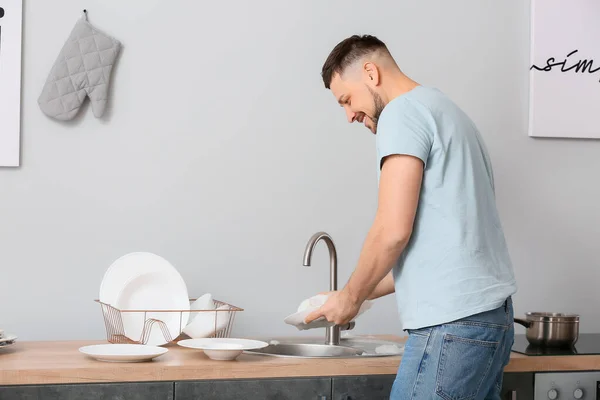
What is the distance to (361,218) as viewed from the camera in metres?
2.52

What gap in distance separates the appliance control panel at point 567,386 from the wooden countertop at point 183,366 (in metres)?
0.02

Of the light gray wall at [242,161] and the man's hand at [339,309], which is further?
the light gray wall at [242,161]

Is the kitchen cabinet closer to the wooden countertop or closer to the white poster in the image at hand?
the wooden countertop

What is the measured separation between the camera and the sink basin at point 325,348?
2.08 metres

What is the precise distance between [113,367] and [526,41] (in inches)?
73.3

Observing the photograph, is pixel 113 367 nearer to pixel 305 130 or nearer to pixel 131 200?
pixel 131 200

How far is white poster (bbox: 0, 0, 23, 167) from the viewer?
2248 millimetres

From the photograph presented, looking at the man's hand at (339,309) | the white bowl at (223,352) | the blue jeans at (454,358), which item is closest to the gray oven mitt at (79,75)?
the white bowl at (223,352)

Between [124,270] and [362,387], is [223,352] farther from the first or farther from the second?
[124,270]

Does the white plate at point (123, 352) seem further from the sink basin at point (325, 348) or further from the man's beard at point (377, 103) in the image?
the man's beard at point (377, 103)

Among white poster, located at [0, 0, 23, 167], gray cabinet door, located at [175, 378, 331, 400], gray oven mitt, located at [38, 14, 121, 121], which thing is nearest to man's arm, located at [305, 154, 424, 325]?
gray cabinet door, located at [175, 378, 331, 400]

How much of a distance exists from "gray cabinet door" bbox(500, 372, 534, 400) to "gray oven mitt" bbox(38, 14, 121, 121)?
143cm

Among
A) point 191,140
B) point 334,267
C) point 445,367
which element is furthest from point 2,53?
point 445,367

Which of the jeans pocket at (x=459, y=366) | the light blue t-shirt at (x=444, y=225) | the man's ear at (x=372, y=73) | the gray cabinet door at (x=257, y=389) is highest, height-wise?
the man's ear at (x=372, y=73)
